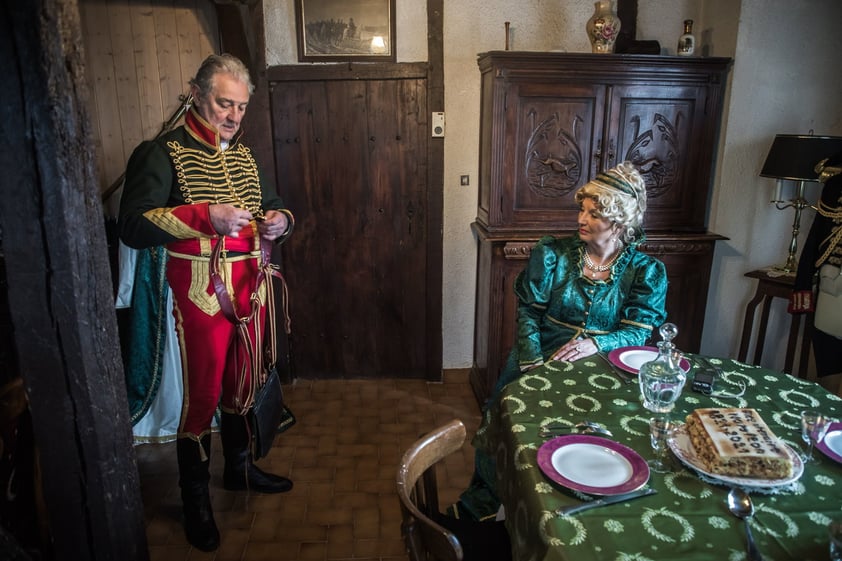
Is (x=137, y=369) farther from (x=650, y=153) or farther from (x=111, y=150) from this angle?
(x=650, y=153)

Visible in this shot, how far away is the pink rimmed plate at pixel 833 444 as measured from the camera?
1221mm

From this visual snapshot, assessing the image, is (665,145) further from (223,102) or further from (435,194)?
(223,102)

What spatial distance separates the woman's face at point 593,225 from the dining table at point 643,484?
23.0 inches

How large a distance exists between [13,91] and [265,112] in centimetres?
213

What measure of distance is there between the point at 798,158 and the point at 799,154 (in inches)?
0.7

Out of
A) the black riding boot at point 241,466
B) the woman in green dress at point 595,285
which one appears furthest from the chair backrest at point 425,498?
the black riding boot at point 241,466

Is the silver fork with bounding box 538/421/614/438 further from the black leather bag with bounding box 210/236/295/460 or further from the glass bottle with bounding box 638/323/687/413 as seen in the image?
the black leather bag with bounding box 210/236/295/460

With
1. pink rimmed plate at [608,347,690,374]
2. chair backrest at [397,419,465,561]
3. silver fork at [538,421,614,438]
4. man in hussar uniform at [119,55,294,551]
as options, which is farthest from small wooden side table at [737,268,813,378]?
man in hussar uniform at [119,55,294,551]

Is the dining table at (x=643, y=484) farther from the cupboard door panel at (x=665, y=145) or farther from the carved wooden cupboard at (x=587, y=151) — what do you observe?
the cupboard door panel at (x=665, y=145)

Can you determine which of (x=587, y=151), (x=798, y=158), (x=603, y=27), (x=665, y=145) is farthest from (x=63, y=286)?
(x=798, y=158)

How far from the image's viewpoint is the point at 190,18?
2.90 metres

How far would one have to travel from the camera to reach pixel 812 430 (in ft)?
4.07

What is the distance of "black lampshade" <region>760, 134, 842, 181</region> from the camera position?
8.49ft

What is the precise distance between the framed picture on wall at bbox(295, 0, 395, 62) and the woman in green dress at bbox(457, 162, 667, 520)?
5.10 feet
